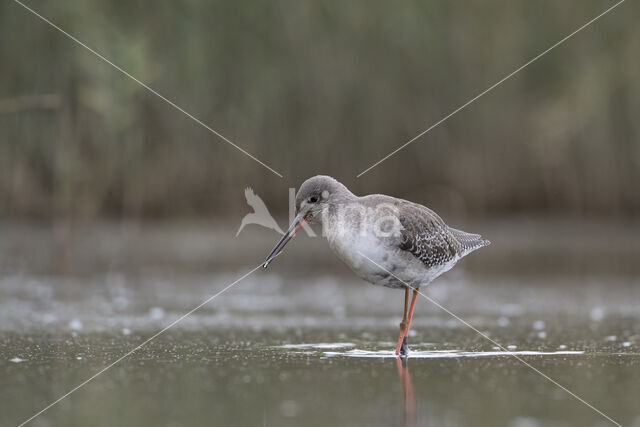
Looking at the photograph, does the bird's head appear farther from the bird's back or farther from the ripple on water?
the ripple on water

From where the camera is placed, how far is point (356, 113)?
16484mm

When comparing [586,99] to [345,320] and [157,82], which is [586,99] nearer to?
[157,82]

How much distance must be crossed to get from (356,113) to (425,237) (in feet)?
30.1

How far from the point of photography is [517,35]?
55.4 feet

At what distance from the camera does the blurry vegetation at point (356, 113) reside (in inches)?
612

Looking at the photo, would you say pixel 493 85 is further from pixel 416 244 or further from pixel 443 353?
pixel 443 353

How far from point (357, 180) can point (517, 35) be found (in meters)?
3.64

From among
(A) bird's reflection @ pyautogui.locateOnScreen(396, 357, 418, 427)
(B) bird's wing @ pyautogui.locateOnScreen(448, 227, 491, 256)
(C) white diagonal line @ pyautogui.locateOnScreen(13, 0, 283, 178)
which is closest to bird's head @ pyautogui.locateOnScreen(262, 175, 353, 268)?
(A) bird's reflection @ pyautogui.locateOnScreen(396, 357, 418, 427)

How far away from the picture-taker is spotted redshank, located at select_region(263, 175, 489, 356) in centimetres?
699

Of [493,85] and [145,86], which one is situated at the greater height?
[493,85]

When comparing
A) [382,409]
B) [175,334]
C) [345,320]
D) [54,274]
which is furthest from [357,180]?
[382,409]

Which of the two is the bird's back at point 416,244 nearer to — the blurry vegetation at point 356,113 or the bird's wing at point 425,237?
the bird's wing at point 425,237

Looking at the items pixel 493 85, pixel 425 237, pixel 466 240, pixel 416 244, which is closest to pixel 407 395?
pixel 416 244

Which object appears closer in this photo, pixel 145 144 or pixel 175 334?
pixel 175 334
